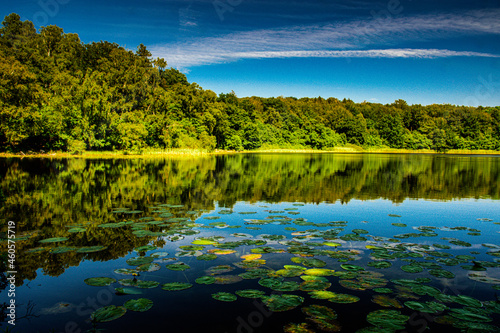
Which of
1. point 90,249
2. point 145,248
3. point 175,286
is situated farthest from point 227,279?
point 90,249

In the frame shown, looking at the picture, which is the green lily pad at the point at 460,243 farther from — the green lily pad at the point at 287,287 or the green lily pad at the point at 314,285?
the green lily pad at the point at 287,287

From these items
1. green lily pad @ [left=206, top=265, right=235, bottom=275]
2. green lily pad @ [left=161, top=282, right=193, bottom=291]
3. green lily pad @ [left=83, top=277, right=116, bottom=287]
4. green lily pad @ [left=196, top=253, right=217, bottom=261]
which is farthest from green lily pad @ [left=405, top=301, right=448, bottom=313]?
green lily pad @ [left=83, top=277, right=116, bottom=287]

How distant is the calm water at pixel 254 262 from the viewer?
4.36 meters

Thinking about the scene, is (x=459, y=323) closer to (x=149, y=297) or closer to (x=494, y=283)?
(x=494, y=283)

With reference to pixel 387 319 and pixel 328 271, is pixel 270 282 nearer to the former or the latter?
pixel 328 271

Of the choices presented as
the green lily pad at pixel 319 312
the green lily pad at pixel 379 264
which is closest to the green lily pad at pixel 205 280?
the green lily pad at pixel 319 312

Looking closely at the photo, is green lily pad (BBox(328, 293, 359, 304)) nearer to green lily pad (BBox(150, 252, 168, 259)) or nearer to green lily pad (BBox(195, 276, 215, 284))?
green lily pad (BBox(195, 276, 215, 284))

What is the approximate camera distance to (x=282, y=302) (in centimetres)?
464

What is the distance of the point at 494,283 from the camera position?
18.2 ft

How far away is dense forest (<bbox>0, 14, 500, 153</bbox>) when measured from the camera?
42.2m

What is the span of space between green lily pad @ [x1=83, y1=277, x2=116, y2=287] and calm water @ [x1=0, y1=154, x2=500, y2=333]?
0.05 m

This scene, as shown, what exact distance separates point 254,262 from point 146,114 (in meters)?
51.7

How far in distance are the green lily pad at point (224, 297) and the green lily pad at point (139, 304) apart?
98 centimetres

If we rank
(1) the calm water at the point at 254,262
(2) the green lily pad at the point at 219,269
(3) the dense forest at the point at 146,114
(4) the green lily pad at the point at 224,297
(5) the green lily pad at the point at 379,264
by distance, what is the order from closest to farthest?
(1) the calm water at the point at 254,262 < (4) the green lily pad at the point at 224,297 < (2) the green lily pad at the point at 219,269 < (5) the green lily pad at the point at 379,264 < (3) the dense forest at the point at 146,114
